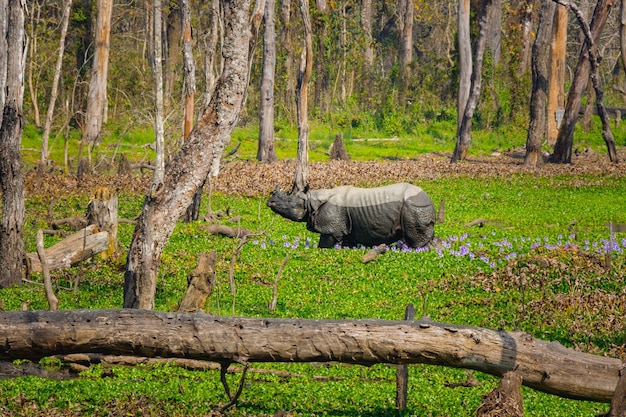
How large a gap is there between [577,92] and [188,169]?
22.7 m

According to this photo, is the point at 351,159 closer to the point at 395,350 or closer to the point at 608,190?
the point at 608,190

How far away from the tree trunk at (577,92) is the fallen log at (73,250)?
19661mm

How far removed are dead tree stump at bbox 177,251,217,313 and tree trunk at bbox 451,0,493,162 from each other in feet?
73.5

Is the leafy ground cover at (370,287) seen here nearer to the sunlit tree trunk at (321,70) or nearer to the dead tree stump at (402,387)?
the dead tree stump at (402,387)

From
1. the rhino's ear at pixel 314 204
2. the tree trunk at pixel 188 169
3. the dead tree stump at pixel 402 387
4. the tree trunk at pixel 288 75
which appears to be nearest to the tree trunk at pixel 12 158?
the tree trunk at pixel 188 169

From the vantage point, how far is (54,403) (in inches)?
344

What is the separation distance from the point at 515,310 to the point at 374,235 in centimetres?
457

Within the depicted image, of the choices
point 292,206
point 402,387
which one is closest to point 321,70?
point 292,206

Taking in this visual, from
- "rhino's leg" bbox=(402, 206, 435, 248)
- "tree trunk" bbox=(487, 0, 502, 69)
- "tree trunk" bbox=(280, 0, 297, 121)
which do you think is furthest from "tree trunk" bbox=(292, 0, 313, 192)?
"tree trunk" bbox=(487, 0, 502, 69)

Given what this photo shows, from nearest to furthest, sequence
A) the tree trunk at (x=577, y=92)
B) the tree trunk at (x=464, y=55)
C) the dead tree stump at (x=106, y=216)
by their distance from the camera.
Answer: the dead tree stump at (x=106, y=216), the tree trunk at (x=577, y=92), the tree trunk at (x=464, y=55)

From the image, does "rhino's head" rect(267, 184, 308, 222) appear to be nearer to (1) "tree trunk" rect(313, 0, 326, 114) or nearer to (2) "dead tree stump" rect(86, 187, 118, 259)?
(2) "dead tree stump" rect(86, 187, 118, 259)

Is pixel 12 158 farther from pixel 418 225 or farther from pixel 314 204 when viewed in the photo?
pixel 418 225

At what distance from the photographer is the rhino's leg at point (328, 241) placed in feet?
56.4

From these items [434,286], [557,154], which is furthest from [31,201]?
[557,154]
